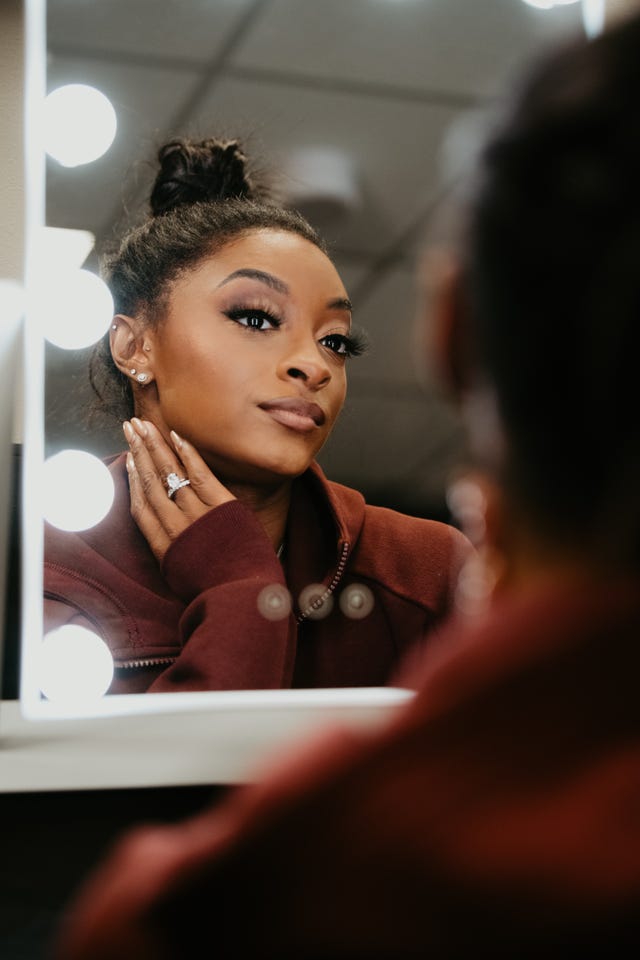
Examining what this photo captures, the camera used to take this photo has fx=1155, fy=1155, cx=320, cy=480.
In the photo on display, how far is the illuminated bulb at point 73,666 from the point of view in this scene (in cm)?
85

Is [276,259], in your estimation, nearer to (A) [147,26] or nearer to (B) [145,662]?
(A) [147,26]

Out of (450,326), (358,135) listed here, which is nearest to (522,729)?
Answer: (450,326)

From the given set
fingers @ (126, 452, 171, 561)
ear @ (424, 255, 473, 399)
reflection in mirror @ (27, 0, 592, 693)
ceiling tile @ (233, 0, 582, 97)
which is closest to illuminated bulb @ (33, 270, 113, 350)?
reflection in mirror @ (27, 0, 592, 693)

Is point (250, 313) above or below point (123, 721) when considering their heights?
above

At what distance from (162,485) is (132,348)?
12 centimetres

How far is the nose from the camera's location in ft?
3.09

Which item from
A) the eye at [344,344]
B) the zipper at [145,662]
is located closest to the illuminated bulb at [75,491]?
the zipper at [145,662]

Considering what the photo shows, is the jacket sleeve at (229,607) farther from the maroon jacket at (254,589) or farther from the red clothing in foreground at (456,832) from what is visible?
the red clothing in foreground at (456,832)

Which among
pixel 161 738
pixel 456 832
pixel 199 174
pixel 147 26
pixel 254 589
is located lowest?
pixel 456 832

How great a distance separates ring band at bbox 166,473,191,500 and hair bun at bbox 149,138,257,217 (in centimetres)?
22

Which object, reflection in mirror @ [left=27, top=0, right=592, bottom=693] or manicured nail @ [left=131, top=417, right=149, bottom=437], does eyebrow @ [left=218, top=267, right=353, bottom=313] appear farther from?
manicured nail @ [left=131, top=417, right=149, bottom=437]

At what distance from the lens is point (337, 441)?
0.96 metres

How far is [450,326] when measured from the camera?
419mm

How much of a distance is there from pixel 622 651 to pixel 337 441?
2.09 feet
